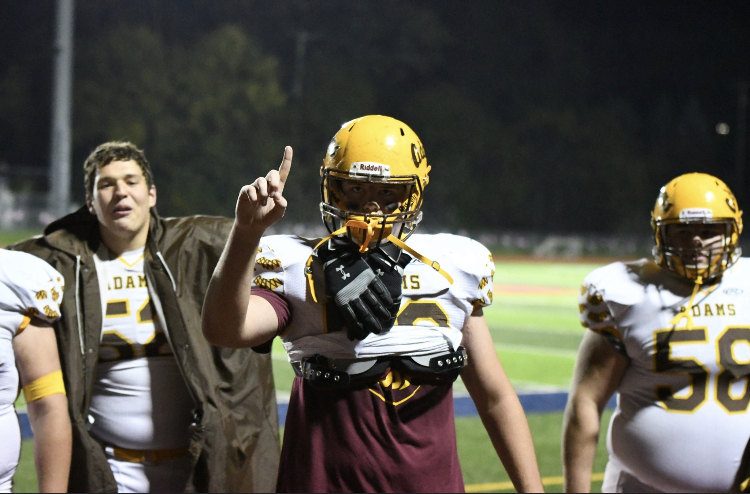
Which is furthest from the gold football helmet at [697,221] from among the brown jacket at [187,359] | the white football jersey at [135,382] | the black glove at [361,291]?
the white football jersey at [135,382]

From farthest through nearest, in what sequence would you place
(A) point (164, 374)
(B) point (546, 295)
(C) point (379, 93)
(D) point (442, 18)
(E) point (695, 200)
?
(D) point (442, 18), (C) point (379, 93), (B) point (546, 295), (A) point (164, 374), (E) point (695, 200)

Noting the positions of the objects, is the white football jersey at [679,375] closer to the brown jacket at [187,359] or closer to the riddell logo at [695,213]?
the riddell logo at [695,213]

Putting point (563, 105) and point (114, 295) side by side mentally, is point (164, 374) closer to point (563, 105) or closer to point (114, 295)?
point (114, 295)

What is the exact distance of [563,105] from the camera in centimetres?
4888

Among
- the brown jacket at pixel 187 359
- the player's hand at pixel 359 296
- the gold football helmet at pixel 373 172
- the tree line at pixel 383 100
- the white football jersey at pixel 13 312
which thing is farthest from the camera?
the tree line at pixel 383 100

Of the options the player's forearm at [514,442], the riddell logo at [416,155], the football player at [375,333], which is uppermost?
the riddell logo at [416,155]

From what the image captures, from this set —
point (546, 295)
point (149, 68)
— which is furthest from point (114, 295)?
point (149, 68)

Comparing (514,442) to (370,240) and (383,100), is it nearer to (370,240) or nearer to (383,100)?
(370,240)

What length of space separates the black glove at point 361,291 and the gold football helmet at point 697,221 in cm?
120

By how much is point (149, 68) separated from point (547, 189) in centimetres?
1795

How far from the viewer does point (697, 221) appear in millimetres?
3129

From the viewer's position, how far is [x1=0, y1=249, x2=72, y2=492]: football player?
2605 mm

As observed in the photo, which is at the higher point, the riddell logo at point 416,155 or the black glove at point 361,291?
the riddell logo at point 416,155

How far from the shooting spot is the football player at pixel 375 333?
2.22 m
